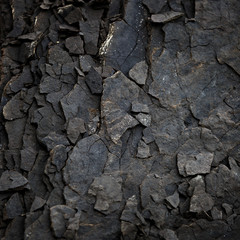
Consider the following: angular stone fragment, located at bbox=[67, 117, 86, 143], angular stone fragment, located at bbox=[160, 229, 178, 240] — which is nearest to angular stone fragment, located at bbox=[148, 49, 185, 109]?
angular stone fragment, located at bbox=[67, 117, 86, 143]

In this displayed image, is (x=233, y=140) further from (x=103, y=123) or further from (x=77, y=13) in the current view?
(x=77, y=13)

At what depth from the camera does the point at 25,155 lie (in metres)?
3.57

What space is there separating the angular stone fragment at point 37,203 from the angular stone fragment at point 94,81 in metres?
1.33

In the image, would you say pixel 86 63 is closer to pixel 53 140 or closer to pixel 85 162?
pixel 53 140

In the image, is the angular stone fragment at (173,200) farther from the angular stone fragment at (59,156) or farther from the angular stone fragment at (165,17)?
the angular stone fragment at (165,17)

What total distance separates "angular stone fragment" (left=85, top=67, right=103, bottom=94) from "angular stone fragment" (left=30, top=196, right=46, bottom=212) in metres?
1.33

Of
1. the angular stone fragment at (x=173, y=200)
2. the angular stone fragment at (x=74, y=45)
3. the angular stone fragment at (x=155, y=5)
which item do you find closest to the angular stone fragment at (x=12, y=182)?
the angular stone fragment at (x=173, y=200)

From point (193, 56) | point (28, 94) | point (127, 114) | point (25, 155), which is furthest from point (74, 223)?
point (193, 56)

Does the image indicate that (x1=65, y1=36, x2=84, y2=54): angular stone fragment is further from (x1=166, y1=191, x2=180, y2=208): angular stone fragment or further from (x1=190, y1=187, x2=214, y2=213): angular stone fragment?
(x1=190, y1=187, x2=214, y2=213): angular stone fragment

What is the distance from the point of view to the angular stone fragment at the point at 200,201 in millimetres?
3344

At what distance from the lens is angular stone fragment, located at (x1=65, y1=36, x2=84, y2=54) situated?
13.0ft

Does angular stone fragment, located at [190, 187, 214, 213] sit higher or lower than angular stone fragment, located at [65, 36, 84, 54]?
lower

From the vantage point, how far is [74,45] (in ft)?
13.1

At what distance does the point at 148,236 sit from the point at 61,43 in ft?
8.26
